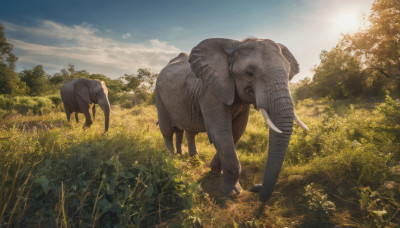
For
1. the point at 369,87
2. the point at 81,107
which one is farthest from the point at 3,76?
the point at 369,87

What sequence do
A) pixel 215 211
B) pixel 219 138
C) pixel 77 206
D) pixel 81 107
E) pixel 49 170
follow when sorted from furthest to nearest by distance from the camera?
1. pixel 81 107
2. pixel 219 138
3. pixel 215 211
4. pixel 49 170
5. pixel 77 206

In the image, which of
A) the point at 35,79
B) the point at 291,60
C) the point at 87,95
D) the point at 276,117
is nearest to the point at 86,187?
the point at 276,117

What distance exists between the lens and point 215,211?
276 cm

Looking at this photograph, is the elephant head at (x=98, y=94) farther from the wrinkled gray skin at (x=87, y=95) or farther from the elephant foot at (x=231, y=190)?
the elephant foot at (x=231, y=190)

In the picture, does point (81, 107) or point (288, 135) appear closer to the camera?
point (288, 135)

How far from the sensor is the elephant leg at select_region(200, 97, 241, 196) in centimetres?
334

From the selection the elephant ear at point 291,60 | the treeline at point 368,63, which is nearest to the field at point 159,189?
the elephant ear at point 291,60

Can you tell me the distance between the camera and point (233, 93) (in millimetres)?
3141

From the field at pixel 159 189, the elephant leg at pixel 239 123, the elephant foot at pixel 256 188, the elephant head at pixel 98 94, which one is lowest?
the elephant foot at pixel 256 188

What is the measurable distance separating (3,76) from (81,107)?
16.0 m

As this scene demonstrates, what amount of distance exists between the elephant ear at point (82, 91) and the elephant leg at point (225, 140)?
8.29 m

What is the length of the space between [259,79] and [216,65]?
77cm

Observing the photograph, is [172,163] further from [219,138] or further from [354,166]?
[354,166]

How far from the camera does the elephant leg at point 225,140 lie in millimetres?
3344
